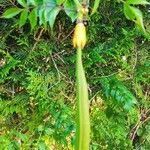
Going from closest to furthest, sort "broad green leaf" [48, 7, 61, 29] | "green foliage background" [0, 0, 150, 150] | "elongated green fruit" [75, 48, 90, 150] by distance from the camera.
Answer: "elongated green fruit" [75, 48, 90, 150]
"broad green leaf" [48, 7, 61, 29]
"green foliage background" [0, 0, 150, 150]

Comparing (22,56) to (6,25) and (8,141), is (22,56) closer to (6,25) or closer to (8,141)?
(6,25)

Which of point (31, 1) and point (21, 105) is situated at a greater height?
point (31, 1)

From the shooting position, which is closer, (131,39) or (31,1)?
(31,1)

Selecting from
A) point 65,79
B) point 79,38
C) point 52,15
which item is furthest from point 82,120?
point 65,79

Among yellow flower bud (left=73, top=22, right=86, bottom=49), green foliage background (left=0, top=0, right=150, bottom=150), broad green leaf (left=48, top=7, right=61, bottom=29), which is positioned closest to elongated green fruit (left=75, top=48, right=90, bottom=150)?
yellow flower bud (left=73, top=22, right=86, bottom=49)

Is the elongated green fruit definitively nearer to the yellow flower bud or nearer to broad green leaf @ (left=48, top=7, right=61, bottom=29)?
the yellow flower bud

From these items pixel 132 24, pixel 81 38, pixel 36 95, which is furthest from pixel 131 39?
pixel 81 38

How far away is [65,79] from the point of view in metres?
1.28

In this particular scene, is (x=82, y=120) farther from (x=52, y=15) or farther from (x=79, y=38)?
(x=52, y=15)

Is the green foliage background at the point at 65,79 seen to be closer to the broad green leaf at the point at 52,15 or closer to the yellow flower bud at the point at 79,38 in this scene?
the broad green leaf at the point at 52,15

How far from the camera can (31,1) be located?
93cm

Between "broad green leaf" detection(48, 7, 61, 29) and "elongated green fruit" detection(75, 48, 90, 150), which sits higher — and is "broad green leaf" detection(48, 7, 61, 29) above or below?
Result: above

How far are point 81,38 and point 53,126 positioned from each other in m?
0.82

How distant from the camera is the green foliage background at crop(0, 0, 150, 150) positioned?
124 cm
